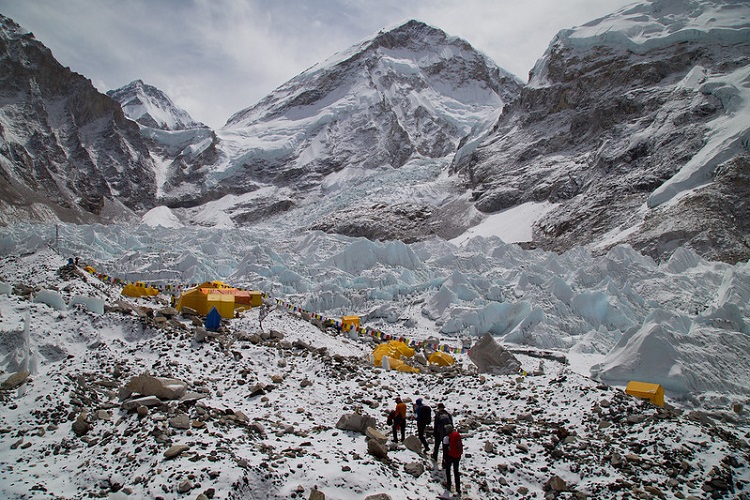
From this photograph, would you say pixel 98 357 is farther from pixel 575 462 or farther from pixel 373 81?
pixel 373 81

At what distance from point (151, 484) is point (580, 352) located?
19.9m

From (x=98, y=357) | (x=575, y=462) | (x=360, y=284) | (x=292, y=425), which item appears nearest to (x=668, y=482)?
(x=575, y=462)

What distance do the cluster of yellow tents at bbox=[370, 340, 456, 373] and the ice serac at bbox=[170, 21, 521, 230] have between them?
210ft

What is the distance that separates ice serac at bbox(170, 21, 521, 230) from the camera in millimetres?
113812

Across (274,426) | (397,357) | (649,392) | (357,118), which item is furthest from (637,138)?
(357,118)

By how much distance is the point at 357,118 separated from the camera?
128 meters

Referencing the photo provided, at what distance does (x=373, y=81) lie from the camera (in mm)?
141125

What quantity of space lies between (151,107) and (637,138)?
6199 inches

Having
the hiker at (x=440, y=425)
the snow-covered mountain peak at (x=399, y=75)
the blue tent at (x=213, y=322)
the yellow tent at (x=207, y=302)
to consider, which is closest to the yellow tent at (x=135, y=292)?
the yellow tent at (x=207, y=302)

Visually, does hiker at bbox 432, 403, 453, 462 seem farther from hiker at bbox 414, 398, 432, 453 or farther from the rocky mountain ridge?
the rocky mountain ridge

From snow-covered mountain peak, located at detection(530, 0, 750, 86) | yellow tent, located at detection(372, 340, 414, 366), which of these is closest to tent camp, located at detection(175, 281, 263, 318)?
yellow tent, located at detection(372, 340, 414, 366)

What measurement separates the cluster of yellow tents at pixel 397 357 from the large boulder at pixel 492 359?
5.32ft

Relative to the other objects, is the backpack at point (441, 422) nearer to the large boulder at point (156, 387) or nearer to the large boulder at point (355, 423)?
the large boulder at point (355, 423)

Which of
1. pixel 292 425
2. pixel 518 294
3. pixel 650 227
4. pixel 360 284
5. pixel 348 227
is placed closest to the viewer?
pixel 292 425
